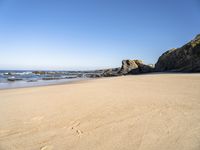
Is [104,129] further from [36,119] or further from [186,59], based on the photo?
[186,59]

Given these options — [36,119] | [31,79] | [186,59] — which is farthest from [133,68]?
[36,119]

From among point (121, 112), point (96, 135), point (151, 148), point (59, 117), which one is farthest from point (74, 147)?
point (121, 112)

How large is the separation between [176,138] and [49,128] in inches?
86.6

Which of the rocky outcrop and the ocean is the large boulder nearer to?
the rocky outcrop

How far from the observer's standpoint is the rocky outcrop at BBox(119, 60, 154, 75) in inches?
1340

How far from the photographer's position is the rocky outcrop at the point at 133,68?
3403 centimetres

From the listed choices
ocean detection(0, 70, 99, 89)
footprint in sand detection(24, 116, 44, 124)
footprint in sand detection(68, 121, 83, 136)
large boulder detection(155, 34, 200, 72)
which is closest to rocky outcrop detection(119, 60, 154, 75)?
large boulder detection(155, 34, 200, 72)

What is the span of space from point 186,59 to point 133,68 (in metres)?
11.4

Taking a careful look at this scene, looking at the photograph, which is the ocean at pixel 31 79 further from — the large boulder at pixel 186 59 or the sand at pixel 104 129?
the large boulder at pixel 186 59

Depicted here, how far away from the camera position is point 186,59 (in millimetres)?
25844

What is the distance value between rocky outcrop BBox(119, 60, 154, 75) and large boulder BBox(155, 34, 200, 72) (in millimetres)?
3186

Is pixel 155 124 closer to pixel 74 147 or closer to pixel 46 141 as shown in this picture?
pixel 74 147

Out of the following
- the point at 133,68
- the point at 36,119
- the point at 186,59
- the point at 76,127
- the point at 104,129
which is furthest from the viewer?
the point at 133,68

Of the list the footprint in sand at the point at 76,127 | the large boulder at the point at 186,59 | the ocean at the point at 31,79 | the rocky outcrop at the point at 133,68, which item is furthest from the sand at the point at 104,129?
the rocky outcrop at the point at 133,68
